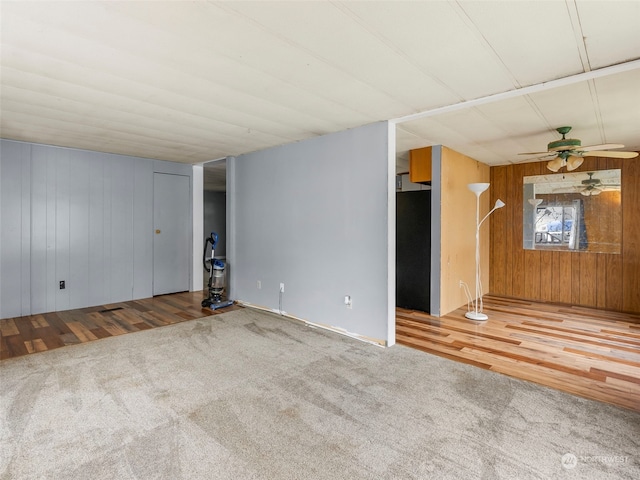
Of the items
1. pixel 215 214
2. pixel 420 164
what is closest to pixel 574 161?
pixel 420 164

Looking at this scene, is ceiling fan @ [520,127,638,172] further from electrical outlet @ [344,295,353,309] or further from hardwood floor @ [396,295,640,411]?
electrical outlet @ [344,295,353,309]

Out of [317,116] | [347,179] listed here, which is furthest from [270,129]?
[347,179]

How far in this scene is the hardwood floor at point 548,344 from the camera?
2.83m

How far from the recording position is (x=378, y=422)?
222 centimetres

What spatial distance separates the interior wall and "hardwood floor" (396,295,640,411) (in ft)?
1.23

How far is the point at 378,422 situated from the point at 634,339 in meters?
3.70

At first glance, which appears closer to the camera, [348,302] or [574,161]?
[574,161]

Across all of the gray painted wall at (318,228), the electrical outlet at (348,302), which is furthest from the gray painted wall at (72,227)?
the electrical outlet at (348,302)

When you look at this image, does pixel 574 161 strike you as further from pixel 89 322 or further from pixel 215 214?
pixel 215 214

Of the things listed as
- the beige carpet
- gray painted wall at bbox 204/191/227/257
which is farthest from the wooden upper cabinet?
gray painted wall at bbox 204/191/227/257

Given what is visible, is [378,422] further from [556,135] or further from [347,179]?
[556,135]

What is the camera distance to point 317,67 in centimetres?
240

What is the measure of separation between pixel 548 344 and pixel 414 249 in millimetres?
2106

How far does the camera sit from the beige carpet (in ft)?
5.93
